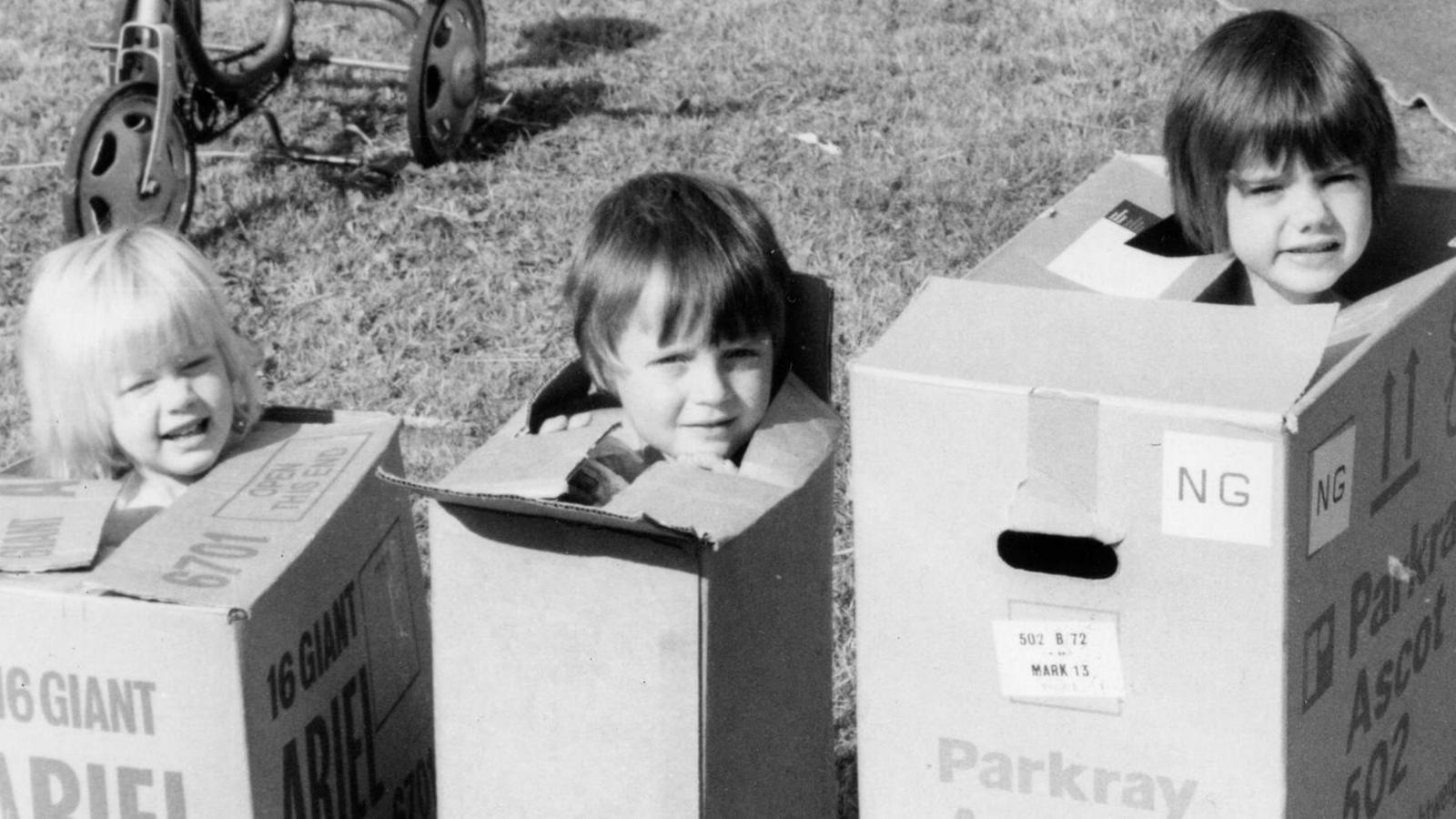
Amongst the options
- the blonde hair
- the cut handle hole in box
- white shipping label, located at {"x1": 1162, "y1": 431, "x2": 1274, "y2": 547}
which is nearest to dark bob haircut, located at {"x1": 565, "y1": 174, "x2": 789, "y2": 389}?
the blonde hair

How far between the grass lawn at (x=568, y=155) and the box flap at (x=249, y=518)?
1014mm

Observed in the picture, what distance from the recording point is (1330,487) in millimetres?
1566

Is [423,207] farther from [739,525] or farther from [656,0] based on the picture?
[739,525]

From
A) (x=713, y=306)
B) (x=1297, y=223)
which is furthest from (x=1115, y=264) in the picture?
(x=713, y=306)

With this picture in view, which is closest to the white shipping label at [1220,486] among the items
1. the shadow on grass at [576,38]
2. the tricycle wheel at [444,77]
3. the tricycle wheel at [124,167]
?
the tricycle wheel at [124,167]

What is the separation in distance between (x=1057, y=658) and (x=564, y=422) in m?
0.74

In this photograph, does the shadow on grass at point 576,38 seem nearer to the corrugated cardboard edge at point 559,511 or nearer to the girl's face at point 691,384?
the girl's face at point 691,384

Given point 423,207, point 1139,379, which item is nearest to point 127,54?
point 423,207

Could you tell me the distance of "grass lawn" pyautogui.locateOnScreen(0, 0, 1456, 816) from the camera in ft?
12.3

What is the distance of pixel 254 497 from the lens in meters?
1.91

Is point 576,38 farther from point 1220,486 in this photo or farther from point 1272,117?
point 1220,486

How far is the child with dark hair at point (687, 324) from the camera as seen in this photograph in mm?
2084

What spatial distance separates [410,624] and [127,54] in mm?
2532

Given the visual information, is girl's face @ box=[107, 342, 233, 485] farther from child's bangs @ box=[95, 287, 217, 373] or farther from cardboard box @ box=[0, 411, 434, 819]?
cardboard box @ box=[0, 411, 434, 819]
